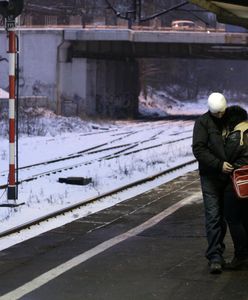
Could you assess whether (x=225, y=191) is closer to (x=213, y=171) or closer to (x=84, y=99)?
(x=213, y=171)

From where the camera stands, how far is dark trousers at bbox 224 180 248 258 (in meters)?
6.29

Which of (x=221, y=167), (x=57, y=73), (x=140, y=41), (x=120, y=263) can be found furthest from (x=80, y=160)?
(x=140, y=41)

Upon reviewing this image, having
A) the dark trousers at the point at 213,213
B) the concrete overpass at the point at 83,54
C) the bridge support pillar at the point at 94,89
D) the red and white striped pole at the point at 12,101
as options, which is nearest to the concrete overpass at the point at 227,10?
the red and white striped pole at the point at 12,101

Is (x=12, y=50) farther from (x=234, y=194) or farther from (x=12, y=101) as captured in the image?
(x=234, y=194)

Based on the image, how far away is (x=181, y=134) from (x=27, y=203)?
73.9ft

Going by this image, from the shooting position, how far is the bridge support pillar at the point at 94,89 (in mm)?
46750

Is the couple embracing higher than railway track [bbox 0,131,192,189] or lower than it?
higher

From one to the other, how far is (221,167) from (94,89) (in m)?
42.3

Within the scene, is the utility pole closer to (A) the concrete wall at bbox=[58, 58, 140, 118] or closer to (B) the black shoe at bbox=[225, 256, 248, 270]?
(B) the black shoe at bbox=[225, 256, 248, 270]

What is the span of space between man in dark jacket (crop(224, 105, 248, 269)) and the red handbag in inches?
3.5

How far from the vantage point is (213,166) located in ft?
20.2

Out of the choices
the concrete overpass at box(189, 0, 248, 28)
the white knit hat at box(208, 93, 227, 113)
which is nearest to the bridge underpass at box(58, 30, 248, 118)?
the concrete overpass at box(189, 0, 248, 28)

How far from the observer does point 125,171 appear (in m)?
16.1

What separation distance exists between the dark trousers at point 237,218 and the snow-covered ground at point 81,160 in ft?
11.6
